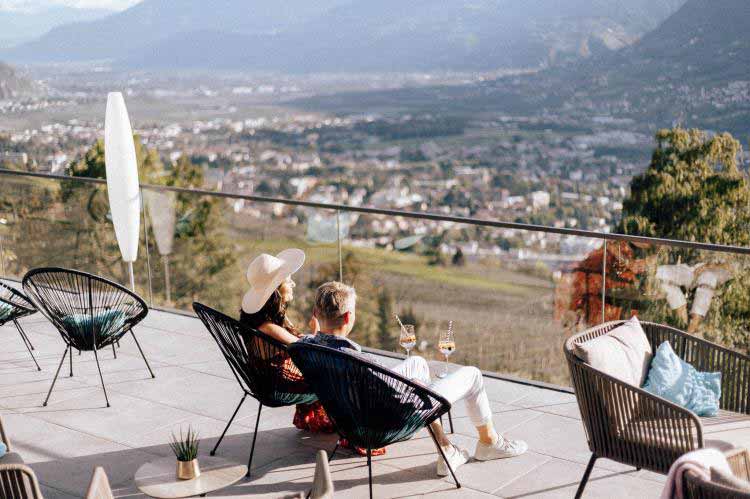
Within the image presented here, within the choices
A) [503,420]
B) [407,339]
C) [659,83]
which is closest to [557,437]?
[503,420]

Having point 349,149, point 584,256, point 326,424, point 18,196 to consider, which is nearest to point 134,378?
point 326,424

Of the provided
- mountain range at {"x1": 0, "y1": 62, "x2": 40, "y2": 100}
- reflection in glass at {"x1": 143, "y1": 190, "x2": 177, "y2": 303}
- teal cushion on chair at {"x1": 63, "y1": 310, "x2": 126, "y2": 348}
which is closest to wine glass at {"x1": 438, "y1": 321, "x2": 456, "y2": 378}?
teal cushion on chair at {"x1": 63, "y1": 310, "x2": 126, "y2": 348}

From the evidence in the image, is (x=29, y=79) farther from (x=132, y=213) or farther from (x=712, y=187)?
(x=132, y=213)

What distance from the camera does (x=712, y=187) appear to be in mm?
19375

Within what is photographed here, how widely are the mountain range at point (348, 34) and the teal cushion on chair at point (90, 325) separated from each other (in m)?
38.3

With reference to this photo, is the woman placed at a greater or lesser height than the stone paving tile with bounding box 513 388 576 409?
greater

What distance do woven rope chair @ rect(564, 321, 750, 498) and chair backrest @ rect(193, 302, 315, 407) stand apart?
4.05 feet

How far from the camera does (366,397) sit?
3.52 meters

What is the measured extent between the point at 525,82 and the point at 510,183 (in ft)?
37.7

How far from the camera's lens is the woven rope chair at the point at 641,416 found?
3160mm

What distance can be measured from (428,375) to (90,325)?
6.83 ft

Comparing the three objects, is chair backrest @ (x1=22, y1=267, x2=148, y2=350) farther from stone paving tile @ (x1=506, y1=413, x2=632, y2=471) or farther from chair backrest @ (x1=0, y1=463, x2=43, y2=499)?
chair backrest @ (x1=0, y1=463, x2=43, y2=499)

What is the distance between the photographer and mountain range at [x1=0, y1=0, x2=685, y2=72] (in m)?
44.1

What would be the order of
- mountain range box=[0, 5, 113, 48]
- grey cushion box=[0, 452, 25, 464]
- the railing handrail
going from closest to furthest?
grey cushion box=[0, 452, 25, 464] → the railing handrail → mountain range box=[0, 5, 113, 48]
